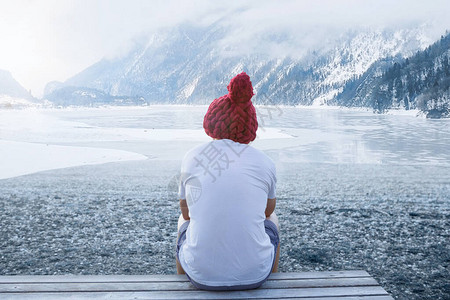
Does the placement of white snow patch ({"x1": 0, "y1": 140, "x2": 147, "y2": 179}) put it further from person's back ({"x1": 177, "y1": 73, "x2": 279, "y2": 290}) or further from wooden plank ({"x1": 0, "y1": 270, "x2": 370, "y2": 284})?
person's back ({"x1": 177, "y1": 73, "x2": 279, "y2": 290})

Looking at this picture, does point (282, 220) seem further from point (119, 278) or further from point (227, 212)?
point (227, 212)

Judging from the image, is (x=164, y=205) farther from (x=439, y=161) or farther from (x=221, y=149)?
(x=439, y=161)

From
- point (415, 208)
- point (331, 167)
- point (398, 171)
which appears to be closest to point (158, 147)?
point (331, 167)

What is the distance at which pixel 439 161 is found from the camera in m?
18.3

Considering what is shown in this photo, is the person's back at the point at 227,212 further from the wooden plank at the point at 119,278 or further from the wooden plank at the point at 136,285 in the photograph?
the wooden plank at the point at 119,278

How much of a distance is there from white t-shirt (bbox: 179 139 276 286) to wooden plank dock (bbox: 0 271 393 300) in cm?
12

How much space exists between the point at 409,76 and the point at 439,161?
13347 cm

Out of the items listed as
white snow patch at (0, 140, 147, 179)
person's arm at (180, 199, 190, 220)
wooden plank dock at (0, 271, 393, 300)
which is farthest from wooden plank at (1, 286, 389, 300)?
white snow patch at (0, 140, 147, 179)

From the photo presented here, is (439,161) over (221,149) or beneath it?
beneath

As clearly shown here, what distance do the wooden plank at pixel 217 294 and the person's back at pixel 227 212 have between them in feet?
0.22

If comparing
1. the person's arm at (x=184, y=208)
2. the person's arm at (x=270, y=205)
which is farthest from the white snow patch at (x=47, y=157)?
the person's arm at (x=270, y=205)

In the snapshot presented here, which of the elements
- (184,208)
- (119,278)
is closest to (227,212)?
(184,208)

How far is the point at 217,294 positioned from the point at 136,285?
2.04ft

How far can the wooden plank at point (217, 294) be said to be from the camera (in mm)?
2854
